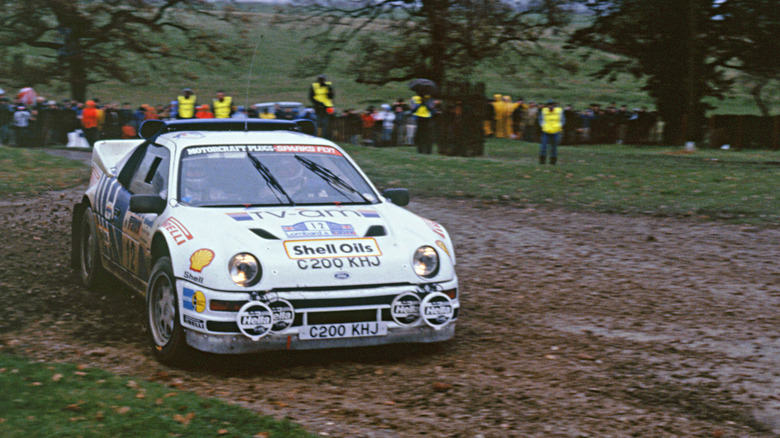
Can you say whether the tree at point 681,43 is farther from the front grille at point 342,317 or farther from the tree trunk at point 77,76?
the front grille at point 342,317

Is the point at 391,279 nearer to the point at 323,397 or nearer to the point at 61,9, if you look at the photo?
the point at 323,397

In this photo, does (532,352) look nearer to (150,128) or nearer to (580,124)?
(150,128)

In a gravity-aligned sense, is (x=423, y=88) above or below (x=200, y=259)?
above

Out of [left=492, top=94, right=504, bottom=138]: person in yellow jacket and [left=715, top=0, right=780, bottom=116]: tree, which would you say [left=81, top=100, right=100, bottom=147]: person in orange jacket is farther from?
[left=715, top=0, right=780, bottom=116]: tree

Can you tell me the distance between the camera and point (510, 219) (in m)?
13.5

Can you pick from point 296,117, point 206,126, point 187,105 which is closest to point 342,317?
point 206,126

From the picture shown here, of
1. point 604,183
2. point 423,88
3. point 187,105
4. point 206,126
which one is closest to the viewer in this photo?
point 206,126

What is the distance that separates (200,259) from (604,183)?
13.1 m

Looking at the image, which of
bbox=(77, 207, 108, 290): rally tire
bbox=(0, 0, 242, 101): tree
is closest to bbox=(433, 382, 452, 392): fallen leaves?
bbox=(77, 207, 108, 290): rally tire

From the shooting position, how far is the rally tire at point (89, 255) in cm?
845

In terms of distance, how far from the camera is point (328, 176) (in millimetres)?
7434

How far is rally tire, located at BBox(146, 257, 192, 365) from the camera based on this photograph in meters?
6.11

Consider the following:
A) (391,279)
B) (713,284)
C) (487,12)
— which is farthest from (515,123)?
(391,279)

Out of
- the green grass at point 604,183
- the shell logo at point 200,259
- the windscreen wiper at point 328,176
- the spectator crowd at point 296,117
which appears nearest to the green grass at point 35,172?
the spectator crowd at point 296,117
